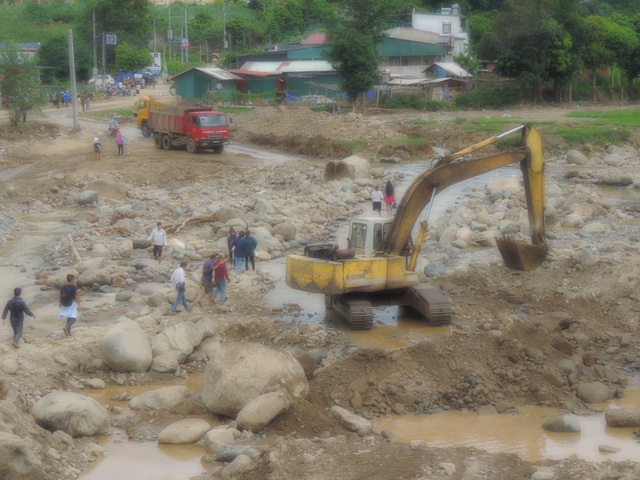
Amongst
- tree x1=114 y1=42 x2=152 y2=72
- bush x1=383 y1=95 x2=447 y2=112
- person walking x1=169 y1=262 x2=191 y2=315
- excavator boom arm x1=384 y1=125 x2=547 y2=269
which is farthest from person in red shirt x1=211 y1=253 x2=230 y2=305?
tree x1=114 y1=42 x2=152 y2=72

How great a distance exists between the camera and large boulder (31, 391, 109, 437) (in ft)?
46.8

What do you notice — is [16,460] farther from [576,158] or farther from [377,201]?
[576,158]

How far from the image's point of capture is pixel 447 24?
269 feet

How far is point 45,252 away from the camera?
27562 mm

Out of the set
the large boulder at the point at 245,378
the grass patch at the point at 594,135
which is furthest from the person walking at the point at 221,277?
the grass patch at the point at 594,135

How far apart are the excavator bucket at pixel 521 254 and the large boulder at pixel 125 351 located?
791cm

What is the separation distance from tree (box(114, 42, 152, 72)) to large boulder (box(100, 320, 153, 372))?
73.6 metres

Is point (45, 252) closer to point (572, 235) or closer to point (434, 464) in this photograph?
point (572, 235)

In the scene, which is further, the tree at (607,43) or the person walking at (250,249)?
the tree at (607,43)

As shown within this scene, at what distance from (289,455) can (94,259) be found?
13.7 m

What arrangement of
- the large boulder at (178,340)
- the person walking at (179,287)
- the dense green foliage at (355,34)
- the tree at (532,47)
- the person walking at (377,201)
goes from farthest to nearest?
the tree at (532,47) < the dense green foliage at (355,34) < the person walking at (377,201) < the person walking at (179,287) < the large boulder at (178,340)

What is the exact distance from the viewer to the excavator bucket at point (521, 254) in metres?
20.0

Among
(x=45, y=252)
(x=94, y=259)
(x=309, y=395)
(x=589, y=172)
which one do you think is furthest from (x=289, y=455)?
(x=589, y=172)

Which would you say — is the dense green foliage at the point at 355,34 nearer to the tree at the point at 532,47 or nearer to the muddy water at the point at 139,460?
the tree at the point at 532,47
